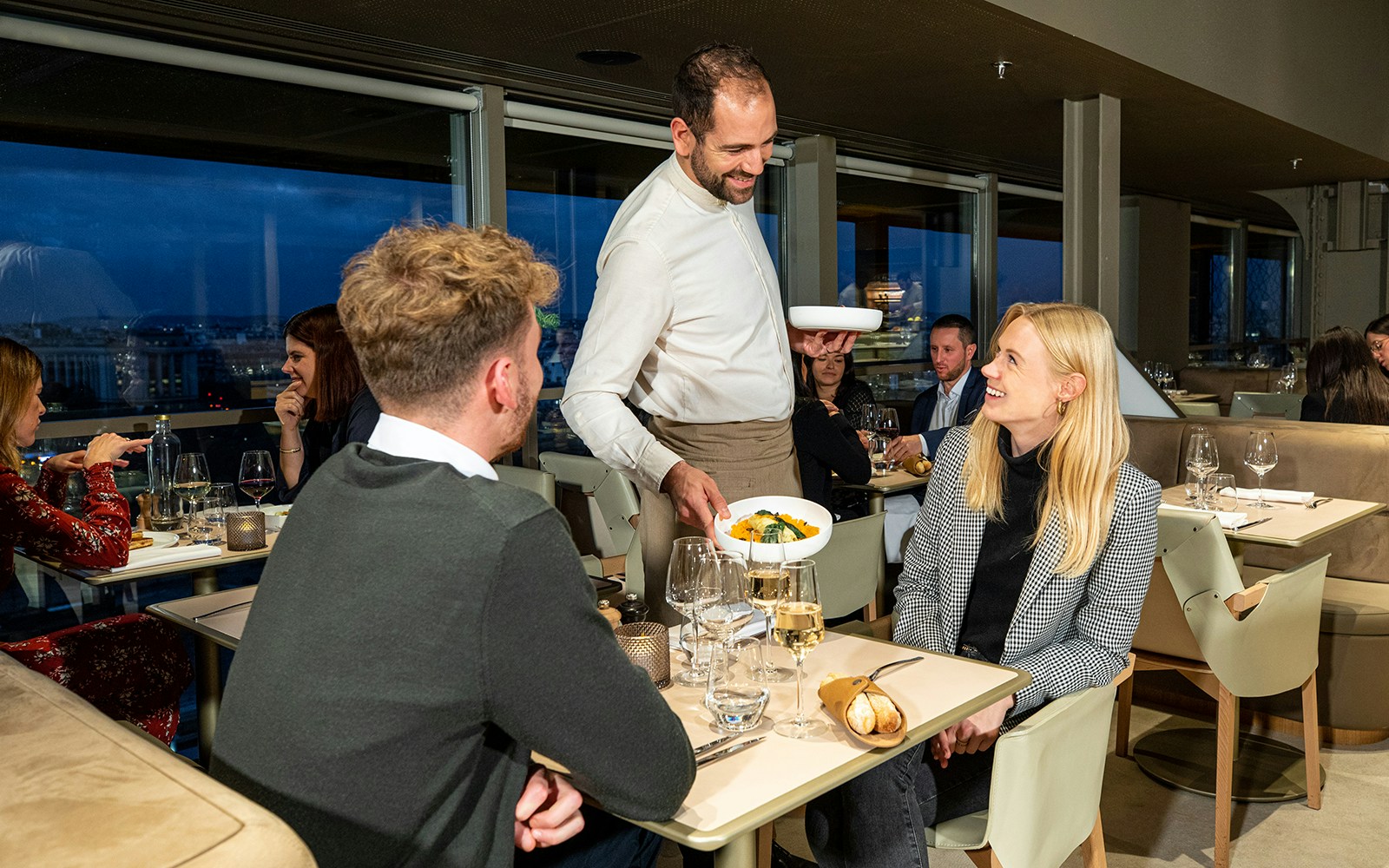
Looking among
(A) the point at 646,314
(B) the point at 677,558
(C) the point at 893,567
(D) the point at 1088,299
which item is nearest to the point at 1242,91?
(D) the point at 1088,299

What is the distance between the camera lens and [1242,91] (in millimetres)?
6172

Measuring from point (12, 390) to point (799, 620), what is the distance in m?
2.56

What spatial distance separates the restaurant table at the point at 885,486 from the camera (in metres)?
4.16

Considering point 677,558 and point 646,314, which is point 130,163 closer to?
point 646,314

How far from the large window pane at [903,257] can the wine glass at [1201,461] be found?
3361 millimetres

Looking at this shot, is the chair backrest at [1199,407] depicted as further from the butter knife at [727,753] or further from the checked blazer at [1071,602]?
the butter knife at [727,753]

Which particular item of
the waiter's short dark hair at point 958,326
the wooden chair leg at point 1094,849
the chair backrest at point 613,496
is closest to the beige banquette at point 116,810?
the wooden chair leg at point 1094,849

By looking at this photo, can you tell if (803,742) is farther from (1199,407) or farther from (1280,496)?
(1199,407)

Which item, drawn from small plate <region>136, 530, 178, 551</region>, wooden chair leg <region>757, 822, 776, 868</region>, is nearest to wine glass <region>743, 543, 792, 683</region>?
wooden chair leg <region>757, 822, 776, 868</region>

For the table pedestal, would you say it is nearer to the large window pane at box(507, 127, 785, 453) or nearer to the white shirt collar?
the white shirt collar

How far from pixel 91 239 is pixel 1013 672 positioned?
142 inches

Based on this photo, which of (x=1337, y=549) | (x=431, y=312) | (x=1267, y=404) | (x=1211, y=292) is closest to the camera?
(x=431, y=312)

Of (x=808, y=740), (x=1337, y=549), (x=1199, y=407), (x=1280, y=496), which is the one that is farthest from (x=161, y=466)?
(x=1199, y=407)

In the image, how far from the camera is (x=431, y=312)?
1211 millimetres
